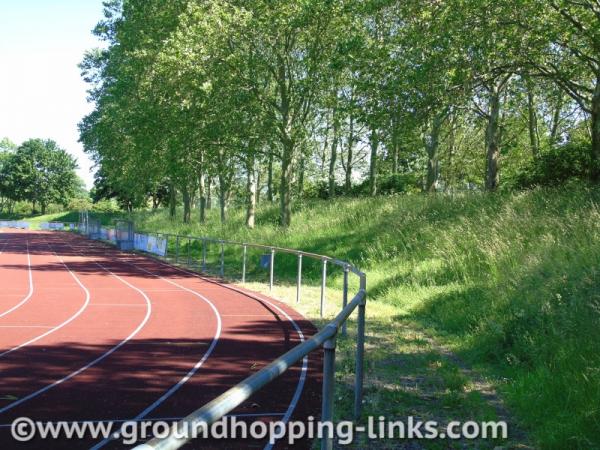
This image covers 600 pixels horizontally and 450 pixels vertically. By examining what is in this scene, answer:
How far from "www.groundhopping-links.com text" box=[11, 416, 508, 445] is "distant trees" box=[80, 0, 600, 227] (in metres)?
10.4

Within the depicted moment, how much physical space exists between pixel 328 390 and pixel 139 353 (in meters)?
5.70

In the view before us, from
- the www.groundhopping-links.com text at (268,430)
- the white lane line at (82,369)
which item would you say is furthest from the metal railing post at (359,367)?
the white lane line at (82,369)

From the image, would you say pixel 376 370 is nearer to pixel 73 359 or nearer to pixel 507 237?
pixel 73 359

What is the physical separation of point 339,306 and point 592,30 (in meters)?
8.99

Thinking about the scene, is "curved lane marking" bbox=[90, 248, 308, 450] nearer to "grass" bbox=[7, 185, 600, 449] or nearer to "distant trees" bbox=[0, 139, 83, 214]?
"grass" bbox=[7, 185, 600, 449]

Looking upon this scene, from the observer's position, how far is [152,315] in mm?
11734

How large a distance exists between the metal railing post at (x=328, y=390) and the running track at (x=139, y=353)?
74.7 inches

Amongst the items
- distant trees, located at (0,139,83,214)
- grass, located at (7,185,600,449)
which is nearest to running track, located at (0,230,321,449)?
grass, located at (7,185,600,449)

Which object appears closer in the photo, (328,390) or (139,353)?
(328,390)

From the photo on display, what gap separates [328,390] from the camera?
325 cm

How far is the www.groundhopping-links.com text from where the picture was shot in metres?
5.08

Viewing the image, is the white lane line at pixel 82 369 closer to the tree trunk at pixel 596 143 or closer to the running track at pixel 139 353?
the running track at pixel 139 353

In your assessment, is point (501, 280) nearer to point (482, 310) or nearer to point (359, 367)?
point (482, 310)

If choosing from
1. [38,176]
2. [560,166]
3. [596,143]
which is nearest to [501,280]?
[596,143]
